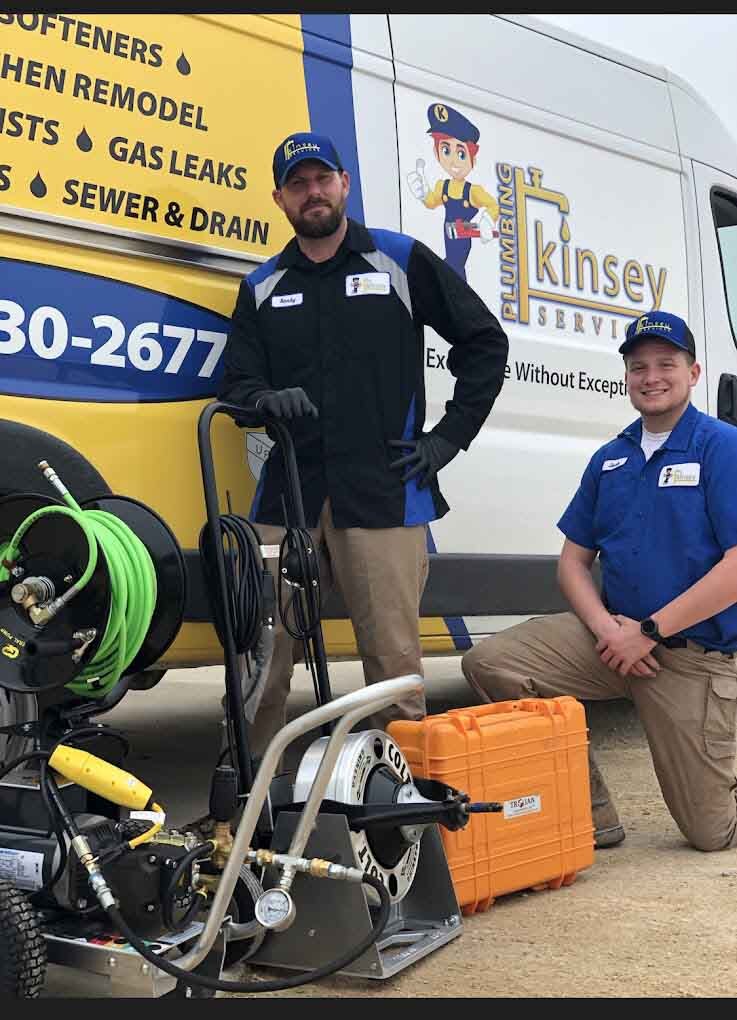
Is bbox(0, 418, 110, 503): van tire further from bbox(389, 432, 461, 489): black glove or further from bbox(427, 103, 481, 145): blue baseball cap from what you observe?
bbox(427, 103, 481, 145): blue baseball cap

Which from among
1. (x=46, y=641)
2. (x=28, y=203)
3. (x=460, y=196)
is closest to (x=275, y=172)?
(x=28, y=203)

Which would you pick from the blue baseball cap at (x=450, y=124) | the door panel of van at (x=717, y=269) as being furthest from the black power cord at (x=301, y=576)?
the door panel of van at (x=717, y=269)

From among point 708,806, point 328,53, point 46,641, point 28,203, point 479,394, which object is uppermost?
point 328,53

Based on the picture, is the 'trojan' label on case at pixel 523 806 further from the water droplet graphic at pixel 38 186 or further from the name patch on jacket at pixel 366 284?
the water droplet graphic at pixel 38 186

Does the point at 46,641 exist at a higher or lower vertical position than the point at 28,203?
lower

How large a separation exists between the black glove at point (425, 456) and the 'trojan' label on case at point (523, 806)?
0.97m

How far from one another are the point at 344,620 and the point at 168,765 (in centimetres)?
152

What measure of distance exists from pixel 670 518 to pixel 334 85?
1775 mm

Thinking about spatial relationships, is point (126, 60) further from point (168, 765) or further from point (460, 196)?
point (168, 765)

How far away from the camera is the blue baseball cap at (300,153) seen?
12.0ft

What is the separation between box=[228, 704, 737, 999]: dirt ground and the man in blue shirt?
266mm

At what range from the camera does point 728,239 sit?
19.7 feet

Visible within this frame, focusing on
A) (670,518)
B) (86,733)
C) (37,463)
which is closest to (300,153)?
(37,463)

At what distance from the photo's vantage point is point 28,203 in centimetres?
337
